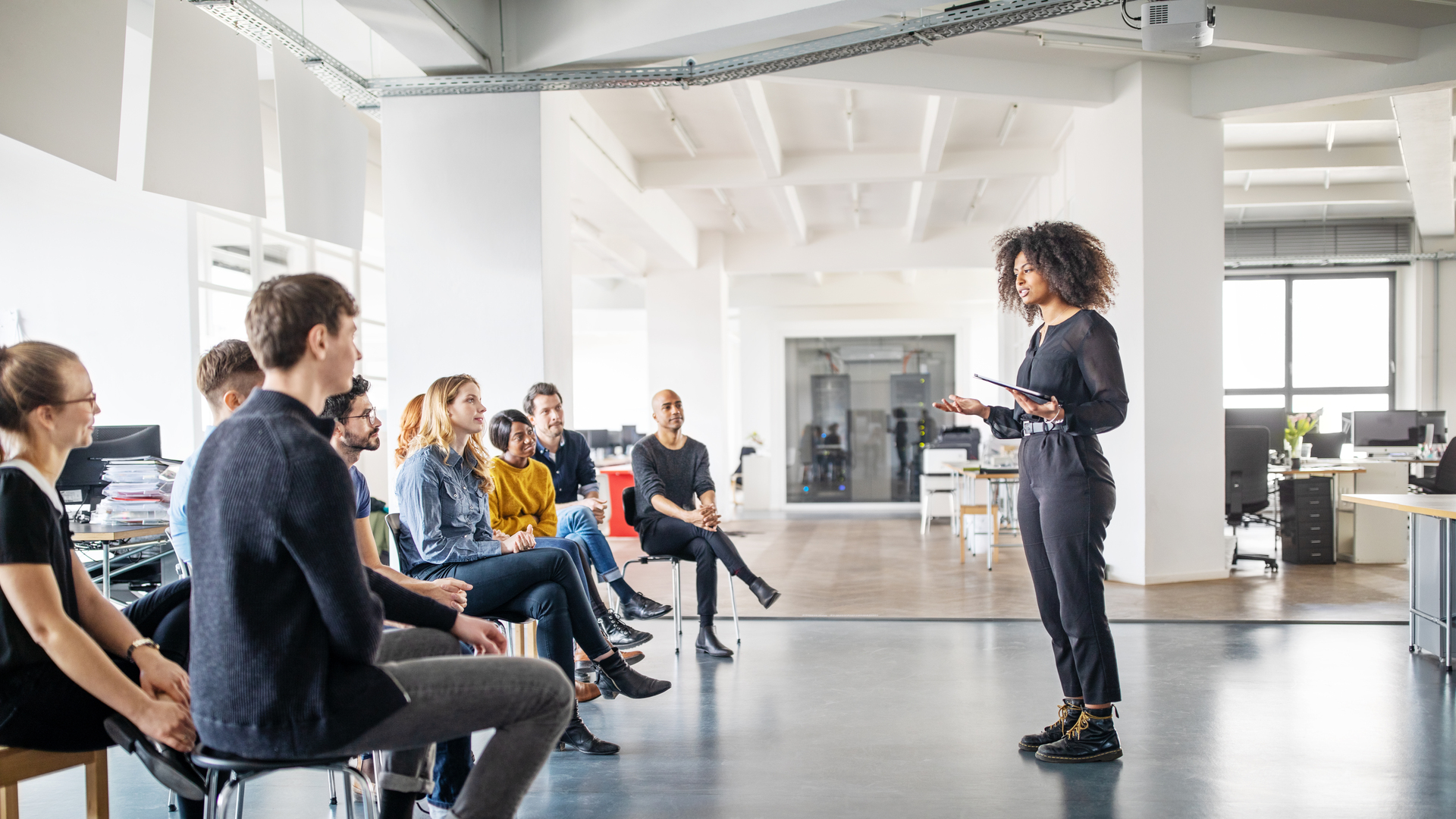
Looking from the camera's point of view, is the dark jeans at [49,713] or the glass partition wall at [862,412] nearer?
the dark jeans at [49,713]

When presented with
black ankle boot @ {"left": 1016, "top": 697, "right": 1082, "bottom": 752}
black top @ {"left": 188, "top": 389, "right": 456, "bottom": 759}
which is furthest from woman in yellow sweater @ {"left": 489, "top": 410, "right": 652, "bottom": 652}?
black top @ {"left": 188, "top": 389, "right": 456, "bottom": 759}

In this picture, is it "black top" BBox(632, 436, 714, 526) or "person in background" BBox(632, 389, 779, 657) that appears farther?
"black top" BBox(632, 436, 714, 526)

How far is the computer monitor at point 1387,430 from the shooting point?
954 centimetres

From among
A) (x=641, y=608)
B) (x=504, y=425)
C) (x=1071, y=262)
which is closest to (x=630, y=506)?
(x=641, y=608)

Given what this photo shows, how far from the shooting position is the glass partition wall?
15297mm

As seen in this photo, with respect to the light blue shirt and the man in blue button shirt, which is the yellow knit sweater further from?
the light blue shirt

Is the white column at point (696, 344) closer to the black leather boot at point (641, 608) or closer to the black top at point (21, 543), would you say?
the black leather boot at point (641, 608)

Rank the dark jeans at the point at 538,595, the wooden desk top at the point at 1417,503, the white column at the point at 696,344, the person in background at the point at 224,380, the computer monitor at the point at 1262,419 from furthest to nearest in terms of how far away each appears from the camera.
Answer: the white column at the point at 696,344, the computer monitor at the point at 1262,419, the wooden desk top at the point at 1417,503, the dark jeans at the point at 538,595, the person in background at the point at 224,380

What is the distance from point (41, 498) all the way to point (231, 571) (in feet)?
2.01

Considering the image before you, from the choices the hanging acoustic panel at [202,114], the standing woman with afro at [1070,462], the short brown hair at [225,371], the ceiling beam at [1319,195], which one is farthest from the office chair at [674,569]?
the ceiling beam at [1319,195]

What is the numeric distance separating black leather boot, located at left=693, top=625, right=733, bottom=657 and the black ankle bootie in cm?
132

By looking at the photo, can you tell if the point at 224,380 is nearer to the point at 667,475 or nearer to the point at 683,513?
the point at 683,513

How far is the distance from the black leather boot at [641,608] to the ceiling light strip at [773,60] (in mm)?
2712

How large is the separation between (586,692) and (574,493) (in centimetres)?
128
